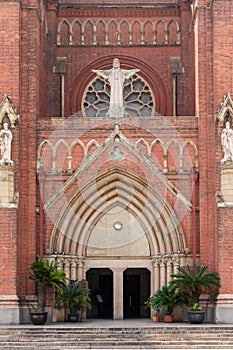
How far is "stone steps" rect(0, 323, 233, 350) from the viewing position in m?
20.6

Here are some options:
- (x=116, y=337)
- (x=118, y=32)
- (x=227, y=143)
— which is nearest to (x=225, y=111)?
(x=227, y=143)

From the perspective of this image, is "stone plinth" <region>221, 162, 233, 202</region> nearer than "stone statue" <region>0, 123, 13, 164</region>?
Yes

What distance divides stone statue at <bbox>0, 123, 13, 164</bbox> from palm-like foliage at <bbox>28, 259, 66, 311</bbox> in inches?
123

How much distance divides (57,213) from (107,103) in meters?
5.56

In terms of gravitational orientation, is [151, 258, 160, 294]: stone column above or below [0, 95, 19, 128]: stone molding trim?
below

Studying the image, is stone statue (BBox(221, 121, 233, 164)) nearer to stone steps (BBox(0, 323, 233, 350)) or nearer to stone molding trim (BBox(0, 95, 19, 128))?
stone steps (BBox(0, 323, 233, 350))

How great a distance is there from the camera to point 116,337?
21.2 m

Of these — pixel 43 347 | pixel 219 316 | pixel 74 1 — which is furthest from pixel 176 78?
pixel 43 347

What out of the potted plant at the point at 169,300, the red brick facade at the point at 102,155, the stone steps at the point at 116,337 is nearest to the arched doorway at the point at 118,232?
the red brick facade at the point at 102,155

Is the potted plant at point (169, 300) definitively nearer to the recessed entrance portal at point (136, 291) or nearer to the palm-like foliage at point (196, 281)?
the palm-like foliage at point (196, 281)

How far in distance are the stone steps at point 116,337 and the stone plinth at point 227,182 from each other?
4046mm

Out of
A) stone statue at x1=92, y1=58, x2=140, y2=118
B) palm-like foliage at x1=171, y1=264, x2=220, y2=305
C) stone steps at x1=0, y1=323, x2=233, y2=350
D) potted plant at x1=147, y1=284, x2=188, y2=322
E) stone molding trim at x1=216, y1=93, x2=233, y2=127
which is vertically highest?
stone statue at x1=92, y1=58, x2=140, y2=118

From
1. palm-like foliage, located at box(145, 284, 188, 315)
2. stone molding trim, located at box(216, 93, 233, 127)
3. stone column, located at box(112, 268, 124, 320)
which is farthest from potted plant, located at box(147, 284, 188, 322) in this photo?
stone molding trim, located at box(216, 93, 233, 127)

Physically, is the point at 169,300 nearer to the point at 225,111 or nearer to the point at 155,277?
the point at 155,277
